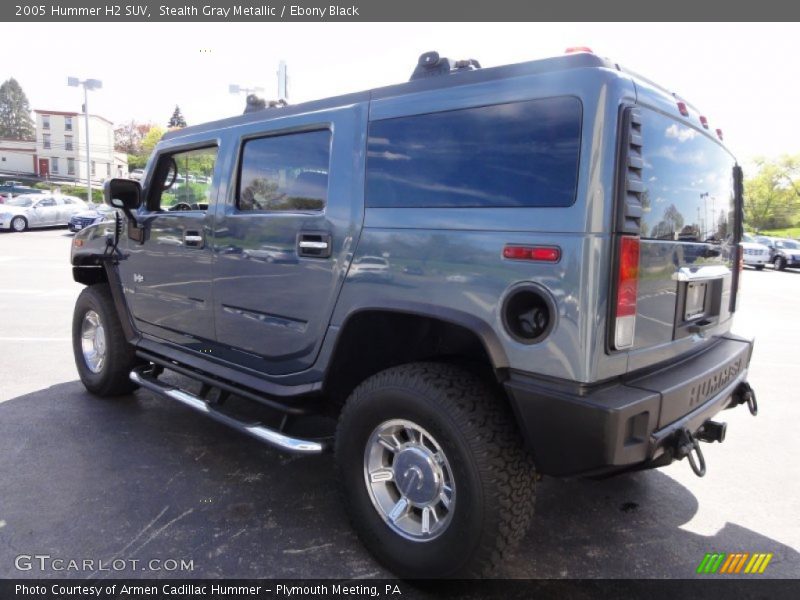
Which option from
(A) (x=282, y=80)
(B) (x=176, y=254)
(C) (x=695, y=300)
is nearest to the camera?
(C) (x=695, y=300)

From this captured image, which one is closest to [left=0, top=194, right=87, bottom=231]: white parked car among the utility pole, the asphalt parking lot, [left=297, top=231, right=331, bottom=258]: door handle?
the utility pole

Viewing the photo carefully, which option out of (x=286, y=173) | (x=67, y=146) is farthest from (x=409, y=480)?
(x=67, y=146)

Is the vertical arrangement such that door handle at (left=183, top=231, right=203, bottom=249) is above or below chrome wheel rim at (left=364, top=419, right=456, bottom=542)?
above

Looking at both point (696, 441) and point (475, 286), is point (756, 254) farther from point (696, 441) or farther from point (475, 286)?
point (475, 286)

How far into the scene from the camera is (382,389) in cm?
257

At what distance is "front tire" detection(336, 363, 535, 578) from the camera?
2.27m

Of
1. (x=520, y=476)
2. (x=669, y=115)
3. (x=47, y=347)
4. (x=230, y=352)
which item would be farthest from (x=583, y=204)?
(x=47, y=347)

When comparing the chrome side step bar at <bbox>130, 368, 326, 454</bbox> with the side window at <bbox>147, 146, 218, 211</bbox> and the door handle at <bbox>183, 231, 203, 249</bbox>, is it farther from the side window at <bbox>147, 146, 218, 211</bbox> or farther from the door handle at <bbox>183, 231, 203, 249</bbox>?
the side window at <bbox>147, 146, 218, 211</bbox>

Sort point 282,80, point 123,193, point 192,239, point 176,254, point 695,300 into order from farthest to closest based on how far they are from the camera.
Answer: point 282,80
point 123,193
point 176,254
point 192,239
point 695,300

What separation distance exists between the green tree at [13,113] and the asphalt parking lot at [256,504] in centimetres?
12264

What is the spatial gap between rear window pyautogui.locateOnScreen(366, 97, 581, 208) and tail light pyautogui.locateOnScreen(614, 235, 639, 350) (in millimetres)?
275

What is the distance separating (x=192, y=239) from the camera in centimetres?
367

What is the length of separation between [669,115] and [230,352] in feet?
8.79

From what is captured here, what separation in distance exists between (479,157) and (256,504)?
7.21 ft
